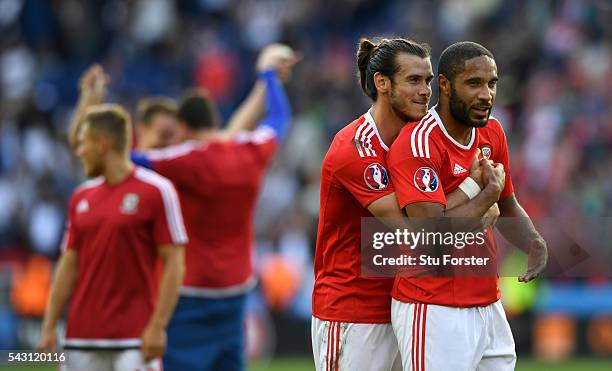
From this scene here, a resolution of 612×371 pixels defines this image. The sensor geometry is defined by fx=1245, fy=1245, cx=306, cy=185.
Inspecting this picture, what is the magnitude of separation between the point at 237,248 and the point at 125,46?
37.6 feet

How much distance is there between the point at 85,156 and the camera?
291 inches

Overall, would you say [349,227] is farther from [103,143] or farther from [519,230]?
[103,143]

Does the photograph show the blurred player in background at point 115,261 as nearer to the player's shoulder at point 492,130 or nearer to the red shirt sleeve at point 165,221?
the red shirt sleeve at point 165,221

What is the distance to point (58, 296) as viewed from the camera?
24.1 feet

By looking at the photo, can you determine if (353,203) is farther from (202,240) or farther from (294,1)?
(294,1)

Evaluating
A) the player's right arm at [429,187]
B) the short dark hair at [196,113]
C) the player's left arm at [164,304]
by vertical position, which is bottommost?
the player's left arm at [164,304]

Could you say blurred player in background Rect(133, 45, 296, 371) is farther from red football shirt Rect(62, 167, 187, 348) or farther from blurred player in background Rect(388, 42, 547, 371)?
blurred player in background Rect(388, 42, 547, 371)

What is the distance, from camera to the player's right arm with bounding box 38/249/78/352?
7297 mm

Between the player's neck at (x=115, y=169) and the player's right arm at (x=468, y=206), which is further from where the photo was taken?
the player's neck at (x=115, y=169)

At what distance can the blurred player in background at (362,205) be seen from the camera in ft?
19.4

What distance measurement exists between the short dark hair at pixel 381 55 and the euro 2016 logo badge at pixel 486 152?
0.52m

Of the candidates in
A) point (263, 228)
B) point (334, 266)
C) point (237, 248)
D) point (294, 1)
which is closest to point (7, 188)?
point (263, 228)

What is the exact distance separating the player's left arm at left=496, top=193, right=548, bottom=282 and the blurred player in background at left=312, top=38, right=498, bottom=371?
678 millimetres

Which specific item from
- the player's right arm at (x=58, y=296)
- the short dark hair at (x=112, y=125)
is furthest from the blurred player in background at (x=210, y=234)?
the player's right arm at (x=58, y=296)
